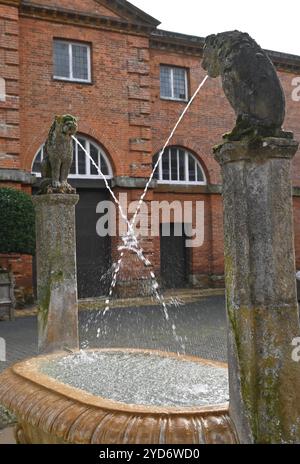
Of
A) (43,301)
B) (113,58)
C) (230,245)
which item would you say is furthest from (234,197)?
(113,58)

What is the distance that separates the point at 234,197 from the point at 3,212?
11.1 metres

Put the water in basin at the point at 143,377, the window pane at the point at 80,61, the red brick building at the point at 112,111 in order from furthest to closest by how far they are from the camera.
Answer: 1. the window pane at the point at 80,61
2. the red brick building at the point at 112,111
3. the water in basin at the point at 143,377

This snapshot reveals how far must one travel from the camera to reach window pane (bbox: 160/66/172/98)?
19016 mm

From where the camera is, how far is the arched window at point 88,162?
1672 cm

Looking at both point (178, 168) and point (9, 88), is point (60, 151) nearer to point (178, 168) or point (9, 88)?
point (9, 88)

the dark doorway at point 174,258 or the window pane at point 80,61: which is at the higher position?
the window pane at point 80,61

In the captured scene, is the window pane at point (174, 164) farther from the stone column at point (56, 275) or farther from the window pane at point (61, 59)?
the stone column at point (56, 275)

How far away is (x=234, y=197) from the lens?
3.04m

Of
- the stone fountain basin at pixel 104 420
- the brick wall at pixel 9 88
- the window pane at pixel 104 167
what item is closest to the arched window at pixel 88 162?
the window pane at pixel 104 167

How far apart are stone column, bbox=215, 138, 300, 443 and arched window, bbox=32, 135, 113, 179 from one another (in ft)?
45.8

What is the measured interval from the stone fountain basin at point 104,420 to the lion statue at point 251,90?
1602mm

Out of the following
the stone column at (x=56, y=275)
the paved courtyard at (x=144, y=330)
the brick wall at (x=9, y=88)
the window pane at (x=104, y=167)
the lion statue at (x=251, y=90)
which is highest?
the brick wall at (x=9, y=88)

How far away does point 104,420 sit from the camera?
302 centimetres

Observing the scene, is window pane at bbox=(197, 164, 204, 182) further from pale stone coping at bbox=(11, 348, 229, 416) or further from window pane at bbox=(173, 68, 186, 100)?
pale stone coping at bbox=(11, 348, 229, 416)
